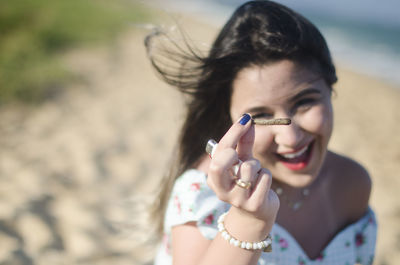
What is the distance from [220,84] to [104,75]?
4693 millimetres

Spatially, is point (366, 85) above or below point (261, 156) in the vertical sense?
below

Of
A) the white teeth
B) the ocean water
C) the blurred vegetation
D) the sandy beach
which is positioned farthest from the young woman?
the blurred vegetation

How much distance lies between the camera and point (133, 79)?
6.12m

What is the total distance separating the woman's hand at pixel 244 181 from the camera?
991mm

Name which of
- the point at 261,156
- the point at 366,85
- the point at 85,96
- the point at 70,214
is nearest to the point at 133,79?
the point at 85,96

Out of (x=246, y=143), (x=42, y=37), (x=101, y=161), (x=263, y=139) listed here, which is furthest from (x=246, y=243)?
(x=42, y=37)

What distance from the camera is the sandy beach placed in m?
2.54

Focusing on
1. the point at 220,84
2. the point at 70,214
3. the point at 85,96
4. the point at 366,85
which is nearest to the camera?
the point at 220,84

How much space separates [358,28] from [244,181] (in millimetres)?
17699

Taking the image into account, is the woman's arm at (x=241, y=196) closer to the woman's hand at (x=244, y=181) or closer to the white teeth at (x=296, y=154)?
the woman's hand at (x=244, y=181)

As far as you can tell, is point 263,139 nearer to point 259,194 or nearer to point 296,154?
point 296,154

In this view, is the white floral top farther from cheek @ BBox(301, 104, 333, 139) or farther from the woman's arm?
cheek @ BBox(301, 104, 333, 139)

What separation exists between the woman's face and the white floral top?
0.79 feet

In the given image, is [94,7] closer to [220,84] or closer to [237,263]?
[220,84]
